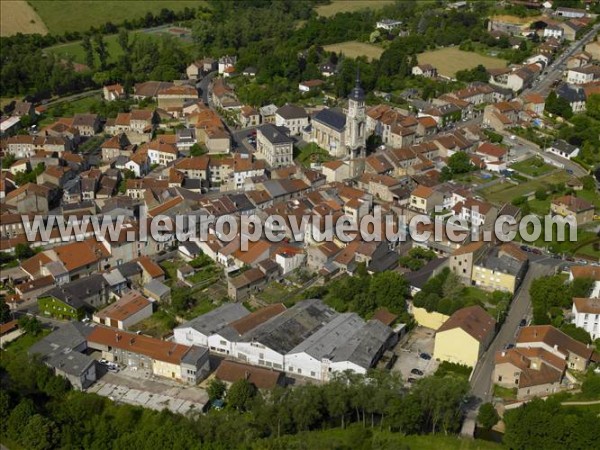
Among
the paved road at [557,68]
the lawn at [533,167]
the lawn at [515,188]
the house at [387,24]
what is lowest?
the lawn at [515,188]

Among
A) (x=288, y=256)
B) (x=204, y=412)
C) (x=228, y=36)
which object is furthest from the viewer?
(x=228, y=36)

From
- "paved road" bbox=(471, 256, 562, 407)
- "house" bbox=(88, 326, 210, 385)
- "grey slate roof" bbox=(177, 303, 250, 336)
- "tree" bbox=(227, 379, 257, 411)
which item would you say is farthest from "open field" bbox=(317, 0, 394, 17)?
"tree" bbox=(227, 379, 257, 411)

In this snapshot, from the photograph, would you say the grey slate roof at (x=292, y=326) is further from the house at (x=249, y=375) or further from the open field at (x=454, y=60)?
the open field at (x=454, y=60)

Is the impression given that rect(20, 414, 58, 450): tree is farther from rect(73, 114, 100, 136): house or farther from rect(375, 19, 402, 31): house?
rect(375, 19, 402, 31): house

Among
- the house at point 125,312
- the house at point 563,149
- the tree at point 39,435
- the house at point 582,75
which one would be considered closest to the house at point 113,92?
the house at point 125,312

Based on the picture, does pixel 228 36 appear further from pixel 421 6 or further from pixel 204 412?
pixel 204 412

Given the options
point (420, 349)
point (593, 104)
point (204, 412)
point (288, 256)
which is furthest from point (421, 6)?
point (204, 412)

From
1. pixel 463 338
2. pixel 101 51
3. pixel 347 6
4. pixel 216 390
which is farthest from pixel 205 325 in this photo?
pixel 347 6
